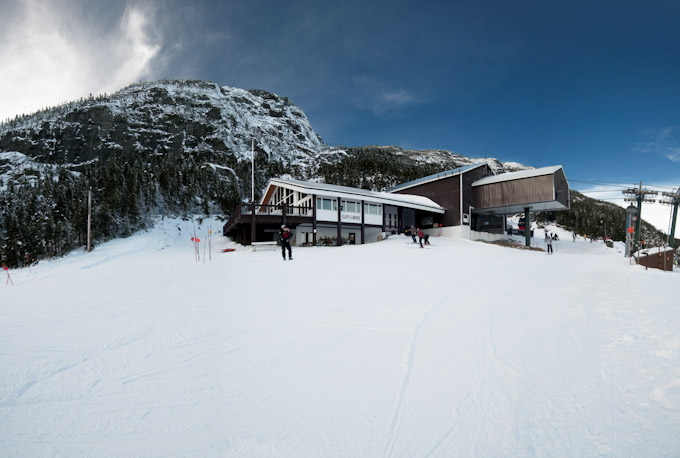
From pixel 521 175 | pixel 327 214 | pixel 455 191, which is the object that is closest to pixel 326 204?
pixel 327 214

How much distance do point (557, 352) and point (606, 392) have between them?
3.08ft

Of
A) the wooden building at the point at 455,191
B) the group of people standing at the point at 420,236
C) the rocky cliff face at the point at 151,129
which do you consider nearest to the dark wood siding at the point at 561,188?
the wooden building at the point at 455,191

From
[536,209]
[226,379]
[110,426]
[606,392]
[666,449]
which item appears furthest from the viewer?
[536,209]

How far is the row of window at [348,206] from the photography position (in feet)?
82.0

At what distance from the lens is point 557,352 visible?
3.99 metres

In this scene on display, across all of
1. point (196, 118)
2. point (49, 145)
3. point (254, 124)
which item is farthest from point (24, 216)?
point (254, 124)

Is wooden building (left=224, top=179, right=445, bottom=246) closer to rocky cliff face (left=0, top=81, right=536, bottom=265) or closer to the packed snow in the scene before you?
the packed snow

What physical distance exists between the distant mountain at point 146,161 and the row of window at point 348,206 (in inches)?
1006

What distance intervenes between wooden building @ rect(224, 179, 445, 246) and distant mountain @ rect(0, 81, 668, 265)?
1940 cm

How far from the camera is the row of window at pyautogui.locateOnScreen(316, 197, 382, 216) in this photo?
25.0 metres

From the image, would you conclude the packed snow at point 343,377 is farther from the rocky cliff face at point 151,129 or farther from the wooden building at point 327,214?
the rocky cliff face at point 151,129

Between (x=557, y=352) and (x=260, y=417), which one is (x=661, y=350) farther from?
(x=260, y=417)

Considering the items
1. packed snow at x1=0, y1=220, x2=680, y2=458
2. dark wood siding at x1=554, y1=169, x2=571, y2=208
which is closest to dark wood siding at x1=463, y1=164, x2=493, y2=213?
dark wood siding at x1=554, y1=169, x2=571, y2=208

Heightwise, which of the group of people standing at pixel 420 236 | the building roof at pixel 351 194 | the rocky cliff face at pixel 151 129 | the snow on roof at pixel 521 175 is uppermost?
the rocky cliff face at pixel 151 129
